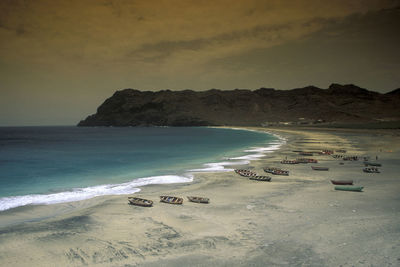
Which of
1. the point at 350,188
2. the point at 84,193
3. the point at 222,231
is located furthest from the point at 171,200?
the point at 350,188

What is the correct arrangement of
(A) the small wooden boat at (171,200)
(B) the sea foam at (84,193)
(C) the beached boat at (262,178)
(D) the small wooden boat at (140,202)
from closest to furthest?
1. (D) the small wooden boat at (140,202)
2. (A) the small wooden boat at (171,200)
3. (B) the sea foam at (84,193)
4. (C) the beached boat at (262,178)

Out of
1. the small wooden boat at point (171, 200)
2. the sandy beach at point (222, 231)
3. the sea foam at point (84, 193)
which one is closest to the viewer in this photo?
the sandy beach at point (222, 231)

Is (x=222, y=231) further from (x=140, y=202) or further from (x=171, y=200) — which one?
(x=140, y=202)

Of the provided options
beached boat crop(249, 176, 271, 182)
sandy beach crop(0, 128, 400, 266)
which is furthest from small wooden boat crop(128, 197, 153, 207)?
beached boat crop(249, 176, 271, 182)

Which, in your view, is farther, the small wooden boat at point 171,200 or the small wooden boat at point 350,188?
the small wooden boat at point 350,188

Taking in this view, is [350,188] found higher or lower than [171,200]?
higher

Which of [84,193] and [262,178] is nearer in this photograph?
[84,193]

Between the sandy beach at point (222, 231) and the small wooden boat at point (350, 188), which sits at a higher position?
the small wooden boat at point (350, 188)

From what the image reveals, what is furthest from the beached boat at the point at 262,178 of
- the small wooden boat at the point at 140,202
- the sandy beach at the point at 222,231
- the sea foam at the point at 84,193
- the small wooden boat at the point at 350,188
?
the small wooden boat at the point at 140,202

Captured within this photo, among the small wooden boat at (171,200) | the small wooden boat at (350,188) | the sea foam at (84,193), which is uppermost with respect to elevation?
the small wooden boat at (350,188)

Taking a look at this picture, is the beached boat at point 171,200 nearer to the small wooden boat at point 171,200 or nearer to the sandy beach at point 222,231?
the small wooden boat at point 171,200
